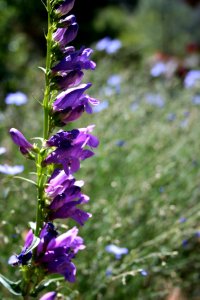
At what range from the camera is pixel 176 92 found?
4934mm

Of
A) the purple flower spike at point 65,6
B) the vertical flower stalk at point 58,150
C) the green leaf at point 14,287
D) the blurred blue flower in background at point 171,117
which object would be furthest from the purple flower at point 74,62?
the blurred blue flower in background at point 171,117

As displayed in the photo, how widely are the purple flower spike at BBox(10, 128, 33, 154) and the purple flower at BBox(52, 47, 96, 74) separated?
0.68 feet

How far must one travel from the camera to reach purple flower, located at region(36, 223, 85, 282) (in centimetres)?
A: 151

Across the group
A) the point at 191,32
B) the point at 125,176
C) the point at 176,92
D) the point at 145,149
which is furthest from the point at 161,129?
the point at 191,32

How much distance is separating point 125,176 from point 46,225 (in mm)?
Answer: 2040

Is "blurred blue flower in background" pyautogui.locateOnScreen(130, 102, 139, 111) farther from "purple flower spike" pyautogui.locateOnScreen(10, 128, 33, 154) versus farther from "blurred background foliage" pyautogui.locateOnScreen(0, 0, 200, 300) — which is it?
"purple flower spike" pyautogui.locateOnScreen(10, 128, 33, 154)

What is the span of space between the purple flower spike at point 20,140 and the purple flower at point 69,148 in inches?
3.3

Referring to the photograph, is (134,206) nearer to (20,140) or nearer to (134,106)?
(20,140)

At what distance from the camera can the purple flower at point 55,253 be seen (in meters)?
1.51

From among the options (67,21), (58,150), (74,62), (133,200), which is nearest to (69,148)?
(58,150)

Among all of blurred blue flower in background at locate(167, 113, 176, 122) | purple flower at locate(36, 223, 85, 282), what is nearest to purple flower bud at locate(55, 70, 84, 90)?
purple flower at locate(36, 223, 85, 282)

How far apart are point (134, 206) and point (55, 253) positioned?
5.03 ft

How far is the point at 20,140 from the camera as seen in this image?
154cm

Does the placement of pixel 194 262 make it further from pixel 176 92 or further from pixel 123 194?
pixel 176 92
